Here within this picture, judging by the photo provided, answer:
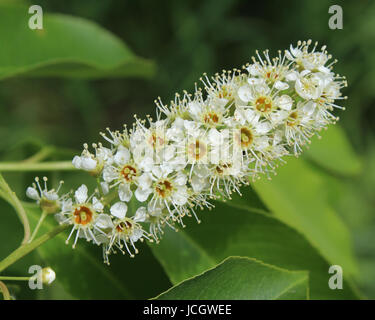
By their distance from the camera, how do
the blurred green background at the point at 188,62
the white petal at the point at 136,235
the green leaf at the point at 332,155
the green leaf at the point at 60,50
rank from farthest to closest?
the blurred green background at the point at 188,62
the green leaf at the point at 332,155
the green leaf at the point at 60,50
the white petal at the point at 136,235

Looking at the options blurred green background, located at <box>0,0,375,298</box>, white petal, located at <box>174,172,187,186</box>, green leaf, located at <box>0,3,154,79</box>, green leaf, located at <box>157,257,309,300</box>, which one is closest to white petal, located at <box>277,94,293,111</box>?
white petal, located at <box>174,172,187,186</box>

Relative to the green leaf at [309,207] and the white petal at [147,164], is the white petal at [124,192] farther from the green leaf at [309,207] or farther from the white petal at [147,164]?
the green leaf at [309,207]

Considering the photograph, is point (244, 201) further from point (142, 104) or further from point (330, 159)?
point (142, 104)

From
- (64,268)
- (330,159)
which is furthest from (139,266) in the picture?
(330,159)

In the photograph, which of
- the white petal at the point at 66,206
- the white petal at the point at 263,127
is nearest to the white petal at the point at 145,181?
the white petal at the point at 66,206

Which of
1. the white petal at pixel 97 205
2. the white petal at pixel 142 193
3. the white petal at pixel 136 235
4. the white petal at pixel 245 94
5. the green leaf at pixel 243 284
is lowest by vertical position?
the green leaf at pixel 243 284

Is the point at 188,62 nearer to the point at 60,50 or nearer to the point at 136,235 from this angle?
the point at 60,50

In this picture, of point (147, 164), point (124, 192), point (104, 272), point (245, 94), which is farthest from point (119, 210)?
point (245, 94)
